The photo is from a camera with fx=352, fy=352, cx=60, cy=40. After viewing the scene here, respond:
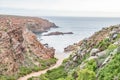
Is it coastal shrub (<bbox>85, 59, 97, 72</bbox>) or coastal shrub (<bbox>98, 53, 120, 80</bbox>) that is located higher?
coastal shrub (<bbox>98, 53, 120, 80</bbox>)

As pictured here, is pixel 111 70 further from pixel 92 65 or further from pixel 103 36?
pixel 103 36

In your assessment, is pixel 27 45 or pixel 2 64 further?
pixel 27 45

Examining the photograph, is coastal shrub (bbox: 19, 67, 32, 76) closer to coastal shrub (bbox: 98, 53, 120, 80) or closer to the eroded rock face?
the eroded rock face

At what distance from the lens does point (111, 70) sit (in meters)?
32.2

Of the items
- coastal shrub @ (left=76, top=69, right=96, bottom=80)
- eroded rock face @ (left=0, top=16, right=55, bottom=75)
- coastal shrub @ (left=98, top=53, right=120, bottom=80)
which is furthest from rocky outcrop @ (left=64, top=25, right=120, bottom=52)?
coastal shrub @ (left=76, top=69, right=96, bottom=80)

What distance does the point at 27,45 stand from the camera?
266ft

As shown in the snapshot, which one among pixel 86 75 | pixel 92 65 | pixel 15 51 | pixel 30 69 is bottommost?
pixel 30 69

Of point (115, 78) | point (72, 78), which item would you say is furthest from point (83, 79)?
point (72, 78)

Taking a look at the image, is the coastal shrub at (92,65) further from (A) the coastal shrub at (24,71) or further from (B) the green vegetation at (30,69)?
(A) the coastal shrub at (24,71)

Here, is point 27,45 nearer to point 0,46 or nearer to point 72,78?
point 0,46

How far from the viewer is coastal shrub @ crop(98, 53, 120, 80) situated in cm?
3062

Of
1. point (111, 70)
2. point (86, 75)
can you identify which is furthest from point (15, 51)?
point (111, 70)

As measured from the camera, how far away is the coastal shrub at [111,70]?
30.6 meters

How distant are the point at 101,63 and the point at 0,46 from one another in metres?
36.4
